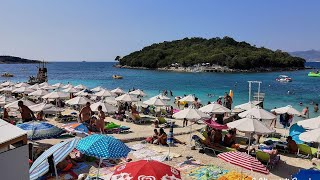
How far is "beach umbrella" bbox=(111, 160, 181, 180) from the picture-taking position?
6.18 metres

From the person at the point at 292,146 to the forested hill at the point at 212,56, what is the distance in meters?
95.2

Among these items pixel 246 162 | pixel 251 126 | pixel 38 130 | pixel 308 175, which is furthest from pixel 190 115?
pixel 308 175

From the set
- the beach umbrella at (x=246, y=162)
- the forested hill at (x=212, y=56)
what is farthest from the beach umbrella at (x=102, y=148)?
the forested hill at (x=212, y=56)

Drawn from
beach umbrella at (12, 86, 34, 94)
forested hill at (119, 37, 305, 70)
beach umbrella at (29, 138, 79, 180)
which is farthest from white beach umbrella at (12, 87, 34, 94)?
forested hill at (119, 37, 305, 70)

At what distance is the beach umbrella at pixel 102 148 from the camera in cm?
802

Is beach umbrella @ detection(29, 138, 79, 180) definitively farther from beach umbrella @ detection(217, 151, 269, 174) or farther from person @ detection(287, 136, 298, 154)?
person @ detection(287, 136, 298, 154)

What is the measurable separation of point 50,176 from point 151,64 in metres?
118

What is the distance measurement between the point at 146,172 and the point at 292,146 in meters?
Result: 8.94

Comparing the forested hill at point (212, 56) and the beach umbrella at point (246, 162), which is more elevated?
the forested hill at point (212, 56)

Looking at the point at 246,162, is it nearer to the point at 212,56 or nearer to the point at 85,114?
the point at 85,114

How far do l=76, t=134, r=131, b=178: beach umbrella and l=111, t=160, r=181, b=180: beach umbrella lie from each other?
1473 millimetres

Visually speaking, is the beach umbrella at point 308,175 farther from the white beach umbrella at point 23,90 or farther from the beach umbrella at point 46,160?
the white beach umbrella at point 23,90

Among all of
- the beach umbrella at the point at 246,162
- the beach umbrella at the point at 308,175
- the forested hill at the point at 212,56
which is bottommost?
the beach umbrella at the point at 246,162

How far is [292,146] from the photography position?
12992 millimetres
